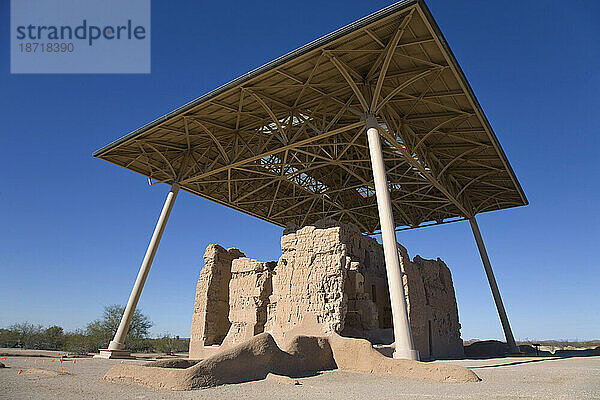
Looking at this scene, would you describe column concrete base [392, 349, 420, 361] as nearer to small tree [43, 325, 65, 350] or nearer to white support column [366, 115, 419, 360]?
white support column [366, 115, 419, 360]

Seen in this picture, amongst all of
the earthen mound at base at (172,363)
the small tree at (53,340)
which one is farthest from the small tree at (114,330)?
the earthen mound at base at (172,363)

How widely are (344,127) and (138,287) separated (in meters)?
13.8

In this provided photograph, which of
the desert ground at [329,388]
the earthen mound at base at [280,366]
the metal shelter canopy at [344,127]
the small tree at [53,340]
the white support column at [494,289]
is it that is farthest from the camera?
the small tree at [53,340]

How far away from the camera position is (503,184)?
95.0ft

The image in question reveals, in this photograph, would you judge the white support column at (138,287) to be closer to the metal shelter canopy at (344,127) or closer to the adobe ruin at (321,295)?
the metal shelter canopy at (344,127)

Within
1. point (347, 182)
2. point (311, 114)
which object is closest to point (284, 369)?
point (311, 114)

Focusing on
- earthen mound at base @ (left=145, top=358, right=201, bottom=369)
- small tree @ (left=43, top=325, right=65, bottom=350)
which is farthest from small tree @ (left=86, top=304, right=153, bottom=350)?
earthen mound at base @ (left=145, top=358, right=201, bottom=369)

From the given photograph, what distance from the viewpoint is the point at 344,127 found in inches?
752

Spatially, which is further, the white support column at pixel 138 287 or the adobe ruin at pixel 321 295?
the white support column at pixel 138 287

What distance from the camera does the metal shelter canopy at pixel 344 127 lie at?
647 inches

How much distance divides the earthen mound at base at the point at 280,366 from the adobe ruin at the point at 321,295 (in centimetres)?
236

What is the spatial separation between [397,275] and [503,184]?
1790 centimetres

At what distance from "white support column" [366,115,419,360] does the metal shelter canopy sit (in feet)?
5.49

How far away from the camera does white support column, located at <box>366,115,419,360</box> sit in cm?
1393
